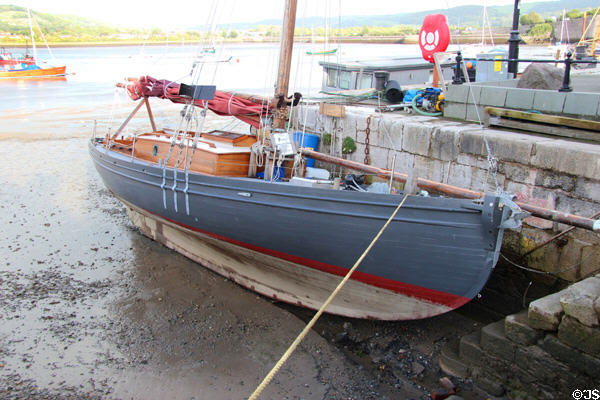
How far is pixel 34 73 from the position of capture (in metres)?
39.1

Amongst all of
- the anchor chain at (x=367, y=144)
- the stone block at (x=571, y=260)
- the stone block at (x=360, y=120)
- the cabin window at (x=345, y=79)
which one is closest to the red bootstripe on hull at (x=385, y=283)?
the stone block at (x=571, y=260)

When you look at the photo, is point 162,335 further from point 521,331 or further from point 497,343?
point 521,331

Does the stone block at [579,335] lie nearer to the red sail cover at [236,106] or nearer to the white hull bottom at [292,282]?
the white hull bottom at [292,282]

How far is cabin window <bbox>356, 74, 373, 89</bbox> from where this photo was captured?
608 inches

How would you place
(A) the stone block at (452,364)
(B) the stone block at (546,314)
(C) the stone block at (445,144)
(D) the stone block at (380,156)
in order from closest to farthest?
(B) the stone block at (546,314), (A) the stone block at (452,364), (C) the stone block at (445,144), (D) the stone block at (380,156)

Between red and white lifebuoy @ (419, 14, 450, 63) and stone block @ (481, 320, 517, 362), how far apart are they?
22.8 ft

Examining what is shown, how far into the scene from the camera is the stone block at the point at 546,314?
4.55 m

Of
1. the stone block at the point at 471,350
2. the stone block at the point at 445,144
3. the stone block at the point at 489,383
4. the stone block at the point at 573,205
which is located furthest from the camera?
the stone block at the point at 445,144

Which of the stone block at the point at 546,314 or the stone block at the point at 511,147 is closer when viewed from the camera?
the stone block at the point at 546,314

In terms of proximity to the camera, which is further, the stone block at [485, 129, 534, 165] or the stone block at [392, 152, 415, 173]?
the stone block at [392, 152, 415, 173]

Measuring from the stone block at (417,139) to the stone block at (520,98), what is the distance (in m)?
1.51

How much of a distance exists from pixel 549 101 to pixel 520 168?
64.0 inches

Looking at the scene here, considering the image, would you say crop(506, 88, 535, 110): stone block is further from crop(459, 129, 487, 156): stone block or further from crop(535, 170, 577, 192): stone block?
crop(535, 170, 577, 192): stone block

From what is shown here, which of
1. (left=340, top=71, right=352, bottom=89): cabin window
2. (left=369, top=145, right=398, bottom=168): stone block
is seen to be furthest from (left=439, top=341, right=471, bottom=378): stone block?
(left=340, top=71, right=352, bottom=89): cabin window
